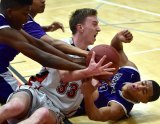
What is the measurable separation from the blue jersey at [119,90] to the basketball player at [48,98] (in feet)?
1.15

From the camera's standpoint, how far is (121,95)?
3723mm

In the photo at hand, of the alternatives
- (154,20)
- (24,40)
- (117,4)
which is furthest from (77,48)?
(117,4)

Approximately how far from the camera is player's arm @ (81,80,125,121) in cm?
311

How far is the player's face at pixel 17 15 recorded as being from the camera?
2.95 metres

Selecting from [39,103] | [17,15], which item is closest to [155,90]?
[39,103]

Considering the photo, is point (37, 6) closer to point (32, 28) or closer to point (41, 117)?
point (32, 28)

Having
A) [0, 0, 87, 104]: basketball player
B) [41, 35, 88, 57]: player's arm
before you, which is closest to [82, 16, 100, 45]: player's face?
[41, 35, 88, 57]: player's arm

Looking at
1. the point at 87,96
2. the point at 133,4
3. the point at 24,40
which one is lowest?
the point at 133,4

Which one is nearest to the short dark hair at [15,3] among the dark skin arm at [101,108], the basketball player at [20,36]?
the basketball player at [20,36]

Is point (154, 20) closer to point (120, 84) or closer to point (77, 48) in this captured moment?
point (120, 84)

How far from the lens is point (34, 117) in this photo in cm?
292

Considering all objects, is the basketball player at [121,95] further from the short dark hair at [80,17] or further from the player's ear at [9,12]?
the player's ear at [9,12]

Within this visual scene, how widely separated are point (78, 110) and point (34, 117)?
3.10 ft

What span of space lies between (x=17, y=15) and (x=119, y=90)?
4.40ft
